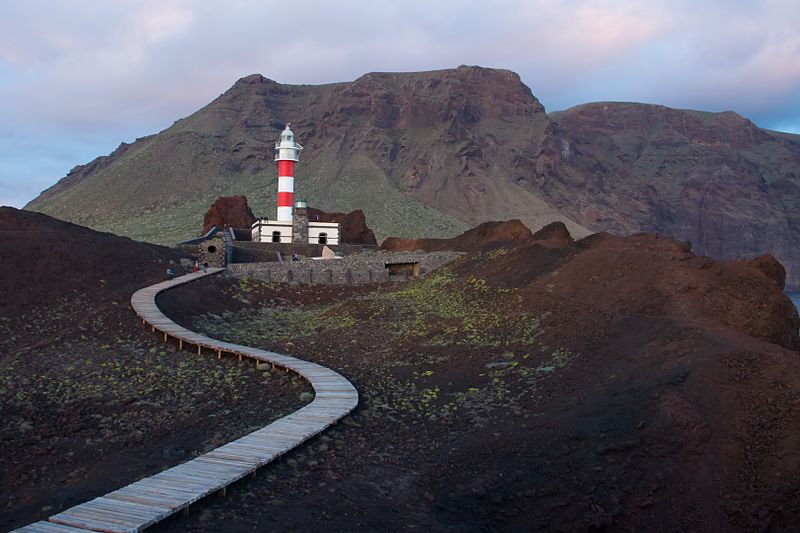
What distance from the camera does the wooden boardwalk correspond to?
294 inches

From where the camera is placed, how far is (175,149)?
338ft

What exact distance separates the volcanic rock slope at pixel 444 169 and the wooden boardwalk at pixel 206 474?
209ft

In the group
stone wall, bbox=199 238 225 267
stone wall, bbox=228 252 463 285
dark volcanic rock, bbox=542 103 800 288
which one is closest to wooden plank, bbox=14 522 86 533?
stone wall, bbox=228 252 463 285

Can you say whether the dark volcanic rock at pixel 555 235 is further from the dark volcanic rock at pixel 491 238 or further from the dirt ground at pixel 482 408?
the dirt ground at pixel 482 408

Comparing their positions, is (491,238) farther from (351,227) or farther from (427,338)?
(351,227)

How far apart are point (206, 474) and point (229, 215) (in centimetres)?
4507

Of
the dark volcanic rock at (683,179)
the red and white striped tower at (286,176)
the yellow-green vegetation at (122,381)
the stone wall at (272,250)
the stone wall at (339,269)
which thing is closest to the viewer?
the yellow-green vegetation at (122,381)

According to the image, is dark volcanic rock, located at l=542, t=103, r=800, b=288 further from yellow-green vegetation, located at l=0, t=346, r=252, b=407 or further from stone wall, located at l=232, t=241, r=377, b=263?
yellow-green vegetation, located at l=0, t=346, r=252, b=407

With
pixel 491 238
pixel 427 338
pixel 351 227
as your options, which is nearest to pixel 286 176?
pixel 351 227

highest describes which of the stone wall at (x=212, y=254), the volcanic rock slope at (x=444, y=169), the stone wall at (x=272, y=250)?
the volcanic rock slope at (x=444, y=169)

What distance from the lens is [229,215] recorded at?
52312 millimetres

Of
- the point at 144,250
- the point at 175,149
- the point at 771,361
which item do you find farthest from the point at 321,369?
the point at 175,149

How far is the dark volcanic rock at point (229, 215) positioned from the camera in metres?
52.0

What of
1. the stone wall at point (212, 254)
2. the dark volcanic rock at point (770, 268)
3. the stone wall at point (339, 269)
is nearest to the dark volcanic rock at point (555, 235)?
the stone wall at point (339, 269)
